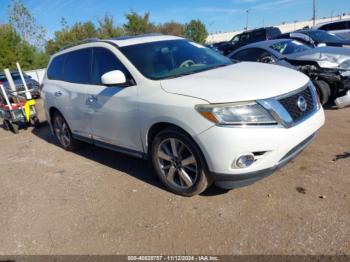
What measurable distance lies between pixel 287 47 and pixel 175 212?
6290mm

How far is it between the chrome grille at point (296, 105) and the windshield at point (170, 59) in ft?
3.98

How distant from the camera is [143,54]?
4.39 metres

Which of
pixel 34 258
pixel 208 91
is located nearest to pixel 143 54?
pixel 208 91

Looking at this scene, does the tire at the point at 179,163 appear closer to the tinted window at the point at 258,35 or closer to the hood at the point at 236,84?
the hood at the point at 236,84

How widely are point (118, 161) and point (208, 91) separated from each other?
2.49 m

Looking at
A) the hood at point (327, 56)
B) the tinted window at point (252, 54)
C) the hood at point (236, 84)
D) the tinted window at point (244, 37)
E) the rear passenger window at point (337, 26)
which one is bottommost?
the tinted window at point (244, 37)

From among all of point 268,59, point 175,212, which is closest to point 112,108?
point 175,212

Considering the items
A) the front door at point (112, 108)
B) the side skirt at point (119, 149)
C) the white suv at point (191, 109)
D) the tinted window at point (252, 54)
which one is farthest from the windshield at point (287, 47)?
the side skirt at point (119, 149)

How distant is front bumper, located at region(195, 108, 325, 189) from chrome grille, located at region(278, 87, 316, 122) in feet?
0.30

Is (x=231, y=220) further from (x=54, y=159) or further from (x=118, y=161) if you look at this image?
(x=54, y=159)

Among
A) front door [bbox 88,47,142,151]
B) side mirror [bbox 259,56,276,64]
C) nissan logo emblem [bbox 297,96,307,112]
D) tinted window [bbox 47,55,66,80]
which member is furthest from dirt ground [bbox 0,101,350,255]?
side mirror [bbox 259,56,276,64]

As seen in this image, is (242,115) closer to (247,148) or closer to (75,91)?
(247,148)

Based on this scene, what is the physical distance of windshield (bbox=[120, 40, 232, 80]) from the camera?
413 centimetres

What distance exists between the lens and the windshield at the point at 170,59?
4.13 meters
